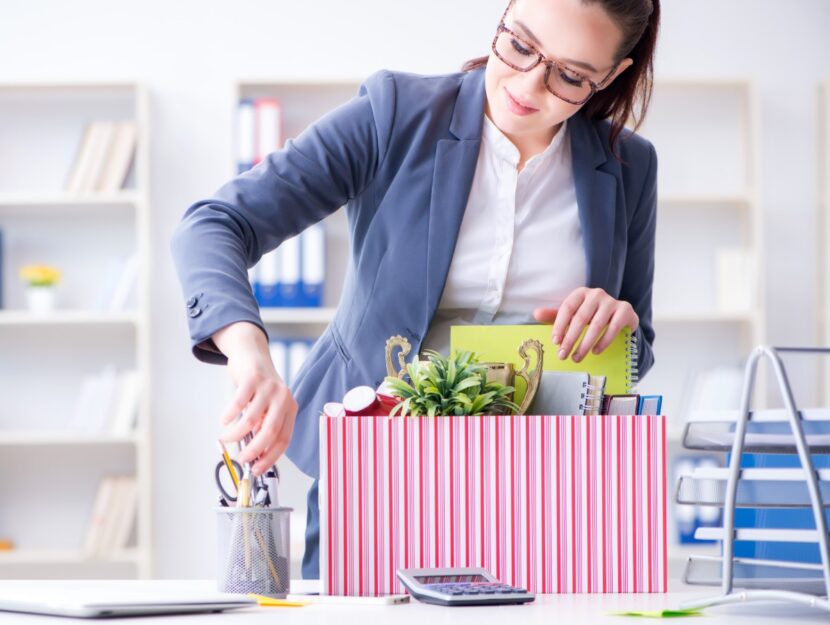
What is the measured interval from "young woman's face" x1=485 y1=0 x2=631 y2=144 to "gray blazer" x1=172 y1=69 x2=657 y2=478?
6 centimetres

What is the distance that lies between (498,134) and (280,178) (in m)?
0.31

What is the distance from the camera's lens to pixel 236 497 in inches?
44.4

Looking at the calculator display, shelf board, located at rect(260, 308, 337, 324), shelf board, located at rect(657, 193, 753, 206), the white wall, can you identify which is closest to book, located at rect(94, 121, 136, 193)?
the white wall

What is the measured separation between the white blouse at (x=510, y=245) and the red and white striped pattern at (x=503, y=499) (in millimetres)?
345

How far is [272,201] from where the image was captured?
4.51 feet

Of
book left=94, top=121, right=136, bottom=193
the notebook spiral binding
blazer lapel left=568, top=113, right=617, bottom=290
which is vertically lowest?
the notebook spiral binding

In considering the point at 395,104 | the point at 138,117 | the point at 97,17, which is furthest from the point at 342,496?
the point at 97,17

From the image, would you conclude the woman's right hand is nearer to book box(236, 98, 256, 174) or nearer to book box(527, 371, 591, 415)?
book box(527, 371, 591, 415)

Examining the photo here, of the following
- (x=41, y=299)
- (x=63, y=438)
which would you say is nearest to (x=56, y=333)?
(x=41, y=299)

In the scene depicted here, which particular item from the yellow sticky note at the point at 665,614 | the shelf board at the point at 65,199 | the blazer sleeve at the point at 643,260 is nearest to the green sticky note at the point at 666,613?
the yellow sticky note at the point at 665,614

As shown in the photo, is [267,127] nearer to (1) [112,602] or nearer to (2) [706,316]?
(2) [706,316]

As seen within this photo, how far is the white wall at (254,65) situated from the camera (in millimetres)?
4328

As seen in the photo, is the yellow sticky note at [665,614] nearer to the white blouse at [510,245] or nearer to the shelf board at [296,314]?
the white blouse at [510,245]

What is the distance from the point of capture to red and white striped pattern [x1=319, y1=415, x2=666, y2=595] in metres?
1.10
